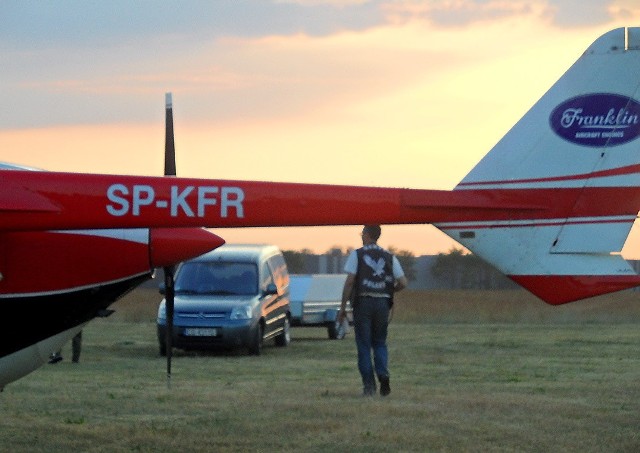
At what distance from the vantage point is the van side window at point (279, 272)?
26.0 m

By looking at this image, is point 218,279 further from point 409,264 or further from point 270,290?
point 409,264

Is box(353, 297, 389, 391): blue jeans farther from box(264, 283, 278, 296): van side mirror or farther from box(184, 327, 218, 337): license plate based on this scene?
box(264, 283, 278, 296): van side mirror

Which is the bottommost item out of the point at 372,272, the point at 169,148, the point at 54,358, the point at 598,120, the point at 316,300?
the point at 316,300

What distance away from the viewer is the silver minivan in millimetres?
23391

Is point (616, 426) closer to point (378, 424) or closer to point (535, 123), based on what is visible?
point (378, 424)

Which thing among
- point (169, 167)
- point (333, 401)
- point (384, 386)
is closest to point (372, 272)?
point (384, 386)

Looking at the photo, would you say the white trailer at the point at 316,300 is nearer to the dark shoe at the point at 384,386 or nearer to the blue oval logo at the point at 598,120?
the dark shoe at the point at 384,386

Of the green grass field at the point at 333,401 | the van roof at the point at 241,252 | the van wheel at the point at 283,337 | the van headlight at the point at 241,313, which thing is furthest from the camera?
the van wheel at the point at 283,337

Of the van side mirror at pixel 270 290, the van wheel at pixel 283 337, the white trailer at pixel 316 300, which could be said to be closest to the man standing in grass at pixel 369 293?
the van side mirror at pixel 270 290

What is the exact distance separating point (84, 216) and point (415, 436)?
139 inches

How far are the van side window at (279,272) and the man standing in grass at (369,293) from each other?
1128 cm

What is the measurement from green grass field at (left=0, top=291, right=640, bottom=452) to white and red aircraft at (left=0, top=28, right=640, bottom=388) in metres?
1.54

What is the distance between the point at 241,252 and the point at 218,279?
0.83 m

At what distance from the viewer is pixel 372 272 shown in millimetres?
14500
